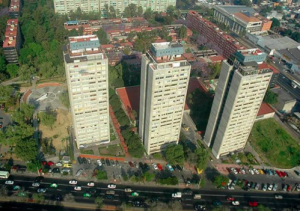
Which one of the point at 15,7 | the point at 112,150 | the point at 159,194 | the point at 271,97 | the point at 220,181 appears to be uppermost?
the point at 15,7

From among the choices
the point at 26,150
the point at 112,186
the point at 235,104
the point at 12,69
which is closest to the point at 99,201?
the point at 112,186

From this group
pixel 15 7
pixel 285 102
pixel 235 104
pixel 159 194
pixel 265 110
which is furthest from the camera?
pixel 15 7

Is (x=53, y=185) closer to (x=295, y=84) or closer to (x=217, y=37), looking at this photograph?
(x=295, y=84)

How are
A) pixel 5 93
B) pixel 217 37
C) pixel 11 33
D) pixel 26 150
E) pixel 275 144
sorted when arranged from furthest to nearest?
1. pixel 217 37
2. pixel 11 33
3. pixel 5 93
4. pixel 275 144
5. pixel 26 150

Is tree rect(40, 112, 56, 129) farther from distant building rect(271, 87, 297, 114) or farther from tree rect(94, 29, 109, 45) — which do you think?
distant building rect(271, 87, 297, 114)

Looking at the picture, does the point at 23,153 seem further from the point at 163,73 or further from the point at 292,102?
the point at 292,102

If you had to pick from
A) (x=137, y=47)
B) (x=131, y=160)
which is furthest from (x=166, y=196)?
(x=137, y=47)
